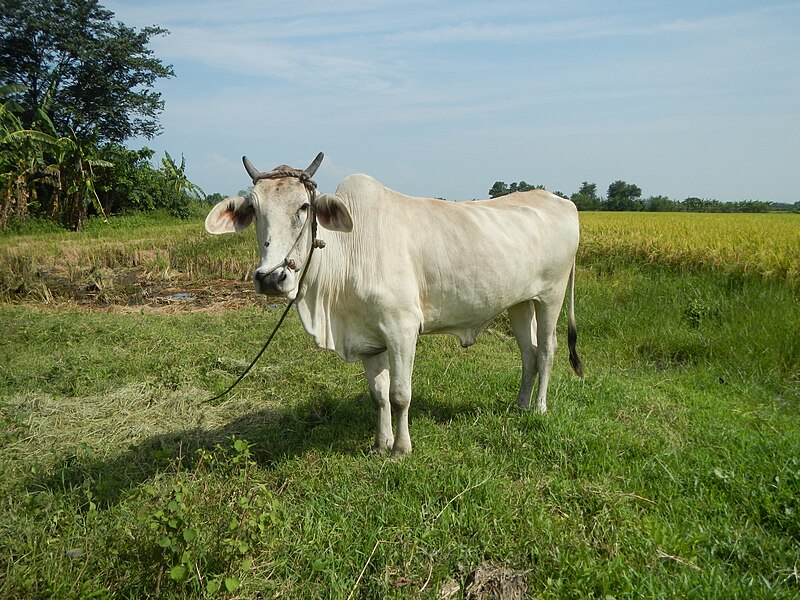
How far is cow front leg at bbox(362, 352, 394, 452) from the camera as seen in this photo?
3.83m

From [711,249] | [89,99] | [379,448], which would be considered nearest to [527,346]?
[379,448]

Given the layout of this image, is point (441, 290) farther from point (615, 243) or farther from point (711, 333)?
point (615, 243)

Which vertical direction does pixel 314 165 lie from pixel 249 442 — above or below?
above

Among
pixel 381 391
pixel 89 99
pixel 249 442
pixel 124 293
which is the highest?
pixel 89 99

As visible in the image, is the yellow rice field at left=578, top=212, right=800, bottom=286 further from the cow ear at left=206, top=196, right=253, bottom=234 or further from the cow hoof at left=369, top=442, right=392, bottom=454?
the cow ear at left=206, top=196, right=253, bottom=234

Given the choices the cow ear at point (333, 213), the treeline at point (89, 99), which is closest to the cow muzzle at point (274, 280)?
the cow ear at point (333, 213)

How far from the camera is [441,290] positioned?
3.77 meters

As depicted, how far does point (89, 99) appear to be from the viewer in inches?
985

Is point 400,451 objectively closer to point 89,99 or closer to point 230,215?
point 230,215

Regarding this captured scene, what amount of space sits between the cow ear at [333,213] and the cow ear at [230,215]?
39 cm

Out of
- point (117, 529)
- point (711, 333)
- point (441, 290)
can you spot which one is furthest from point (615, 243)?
point (117, 529)

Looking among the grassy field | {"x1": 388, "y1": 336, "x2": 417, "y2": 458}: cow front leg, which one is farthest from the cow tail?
{"x1": 388, "y1": 336, "x2": 417, "y2": 458}: cow front leg

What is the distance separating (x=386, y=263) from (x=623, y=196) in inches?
1892

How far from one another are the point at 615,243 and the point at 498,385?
606cm
